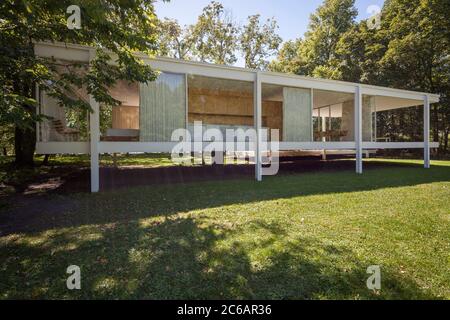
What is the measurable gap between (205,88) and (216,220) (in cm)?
881

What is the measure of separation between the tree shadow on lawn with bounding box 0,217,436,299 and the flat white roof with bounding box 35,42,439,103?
208 inches

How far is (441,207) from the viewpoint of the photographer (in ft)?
17.9

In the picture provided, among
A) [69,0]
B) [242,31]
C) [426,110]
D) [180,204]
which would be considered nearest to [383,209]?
[180,204]

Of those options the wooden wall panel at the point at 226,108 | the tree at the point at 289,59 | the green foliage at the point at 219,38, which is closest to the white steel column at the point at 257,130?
the wooden wall panel at the point at 226,108

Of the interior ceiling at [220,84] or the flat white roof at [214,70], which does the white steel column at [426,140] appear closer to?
the flat white roof at [214,70]

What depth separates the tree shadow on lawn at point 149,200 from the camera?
4.87 meters

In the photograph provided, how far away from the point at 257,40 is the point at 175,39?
310 inches

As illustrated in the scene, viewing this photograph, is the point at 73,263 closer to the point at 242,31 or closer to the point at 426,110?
the point at 426,110

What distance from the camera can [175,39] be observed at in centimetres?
2511

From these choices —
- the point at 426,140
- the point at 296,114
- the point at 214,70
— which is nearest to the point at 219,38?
the point at 296,114

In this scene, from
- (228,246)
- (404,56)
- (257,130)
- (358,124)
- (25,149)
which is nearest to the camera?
(228,246)

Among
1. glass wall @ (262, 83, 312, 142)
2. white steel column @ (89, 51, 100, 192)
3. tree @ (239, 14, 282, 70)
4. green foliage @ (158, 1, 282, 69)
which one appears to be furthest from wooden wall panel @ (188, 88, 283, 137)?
tree @ (239, 14, 282, 70)

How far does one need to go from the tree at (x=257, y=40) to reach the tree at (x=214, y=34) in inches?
43.9

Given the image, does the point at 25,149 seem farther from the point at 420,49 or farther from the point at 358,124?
the point at 420,49
